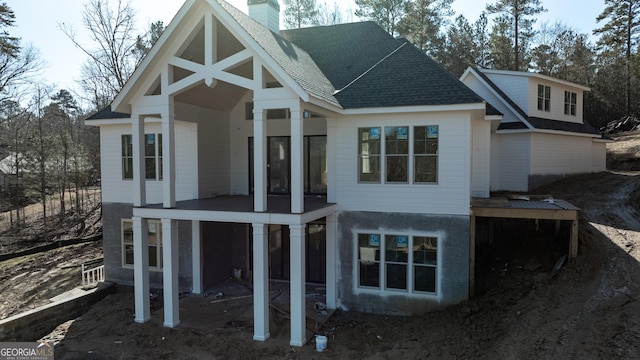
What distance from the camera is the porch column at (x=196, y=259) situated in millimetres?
11953

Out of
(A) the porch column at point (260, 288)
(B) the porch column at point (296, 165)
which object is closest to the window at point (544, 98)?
(B) the porch column at point (296, 165)

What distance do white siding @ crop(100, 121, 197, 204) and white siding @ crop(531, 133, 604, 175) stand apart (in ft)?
48.6

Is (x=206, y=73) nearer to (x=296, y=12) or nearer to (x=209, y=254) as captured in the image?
(x=209, y=254)

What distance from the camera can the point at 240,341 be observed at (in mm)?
8688

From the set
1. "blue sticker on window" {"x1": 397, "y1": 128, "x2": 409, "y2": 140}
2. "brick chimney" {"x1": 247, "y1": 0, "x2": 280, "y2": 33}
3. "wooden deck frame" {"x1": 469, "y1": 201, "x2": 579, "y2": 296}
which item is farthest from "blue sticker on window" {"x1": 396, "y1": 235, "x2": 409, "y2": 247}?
"brick chimney" {"x1": 247, "y1": 0, "x2": 280, "y2": 33}

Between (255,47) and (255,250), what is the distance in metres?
4.40

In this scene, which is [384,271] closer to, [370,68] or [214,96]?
[370,68]

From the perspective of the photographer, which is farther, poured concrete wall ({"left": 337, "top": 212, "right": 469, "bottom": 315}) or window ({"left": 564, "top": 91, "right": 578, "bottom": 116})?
window ({"left": 564, "top": 91, "right": 578, "bottom": 116})

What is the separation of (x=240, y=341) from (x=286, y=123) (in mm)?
6512

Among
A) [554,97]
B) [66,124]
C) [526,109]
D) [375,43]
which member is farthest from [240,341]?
[66,124]

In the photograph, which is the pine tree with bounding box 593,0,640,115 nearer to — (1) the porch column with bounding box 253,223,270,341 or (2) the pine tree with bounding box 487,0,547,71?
(2) the pine tree with bounding box 487,0,547,71

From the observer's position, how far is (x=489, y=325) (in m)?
8.34
